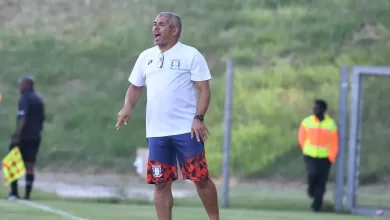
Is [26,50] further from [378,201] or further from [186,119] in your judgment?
[186,119]

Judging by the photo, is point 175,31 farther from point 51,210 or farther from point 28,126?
point 28,126

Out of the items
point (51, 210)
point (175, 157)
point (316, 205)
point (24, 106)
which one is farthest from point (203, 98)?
point (24, 106)

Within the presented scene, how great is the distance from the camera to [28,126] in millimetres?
16406

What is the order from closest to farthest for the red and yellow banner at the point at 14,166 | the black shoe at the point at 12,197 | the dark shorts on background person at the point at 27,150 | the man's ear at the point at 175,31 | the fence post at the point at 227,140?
the man's ear at the point at 175,31 → the black shoe at the point at 12,197 → the fence post at the point at 227,140 → the red and yellow banner at the point at 14,166 → the dark shorts on background person at the point at 27,150

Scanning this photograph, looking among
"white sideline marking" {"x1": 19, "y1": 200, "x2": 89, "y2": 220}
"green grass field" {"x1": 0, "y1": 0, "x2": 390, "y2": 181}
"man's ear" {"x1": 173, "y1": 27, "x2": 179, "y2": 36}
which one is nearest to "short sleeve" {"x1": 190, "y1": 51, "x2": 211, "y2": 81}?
"man's ear" {"x1": 173, "y1": 27, "x2": 179, "y2": 36}

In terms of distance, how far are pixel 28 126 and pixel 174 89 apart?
808 cm

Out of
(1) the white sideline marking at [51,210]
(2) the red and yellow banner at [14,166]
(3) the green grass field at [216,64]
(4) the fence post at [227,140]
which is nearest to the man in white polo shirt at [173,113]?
(1) the white sideline marking at [51,210]

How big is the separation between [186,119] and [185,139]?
17 cm

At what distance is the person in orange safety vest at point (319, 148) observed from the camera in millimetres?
16109

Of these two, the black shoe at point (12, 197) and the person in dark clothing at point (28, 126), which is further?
the person in dark clothing at point (28, 126)

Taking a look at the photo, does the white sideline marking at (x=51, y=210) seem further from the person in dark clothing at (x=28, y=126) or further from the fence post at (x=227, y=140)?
the fence post at (x=227, y=140)

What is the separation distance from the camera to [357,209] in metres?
16.0

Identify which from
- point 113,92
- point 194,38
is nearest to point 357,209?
point 113,92

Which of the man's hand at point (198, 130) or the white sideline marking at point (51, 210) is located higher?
the man's hand at point (198, 130)
